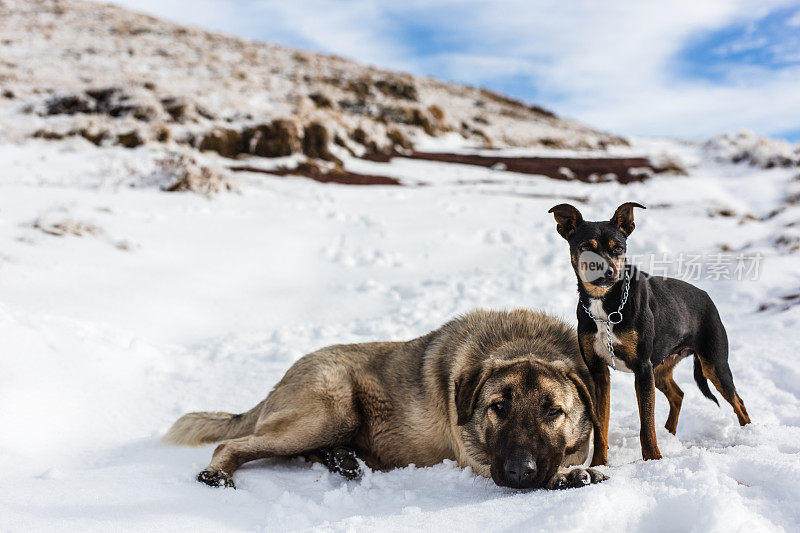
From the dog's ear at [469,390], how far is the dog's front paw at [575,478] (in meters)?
0.65

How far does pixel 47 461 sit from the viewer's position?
3.62 metres

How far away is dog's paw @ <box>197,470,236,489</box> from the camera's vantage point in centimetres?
324

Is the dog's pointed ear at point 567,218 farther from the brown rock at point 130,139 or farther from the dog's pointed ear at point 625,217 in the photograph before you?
the brown rock at point 130,139

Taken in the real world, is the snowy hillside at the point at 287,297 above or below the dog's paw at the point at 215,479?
above

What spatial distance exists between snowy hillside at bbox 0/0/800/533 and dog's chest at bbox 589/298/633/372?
1.90 feet

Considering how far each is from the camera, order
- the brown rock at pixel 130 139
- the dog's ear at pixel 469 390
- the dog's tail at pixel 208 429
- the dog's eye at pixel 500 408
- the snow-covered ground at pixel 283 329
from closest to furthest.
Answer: the snow-covered ground at pixel 283 329 < the dog's eye at pixel 500 408 < the dog's ear at pixel 469 390 < the dog's tail at pixel 208 429 < the brown rock at pixel 130 139

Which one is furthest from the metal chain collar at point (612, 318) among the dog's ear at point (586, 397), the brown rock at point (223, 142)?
the brown rock at point (223, 142)

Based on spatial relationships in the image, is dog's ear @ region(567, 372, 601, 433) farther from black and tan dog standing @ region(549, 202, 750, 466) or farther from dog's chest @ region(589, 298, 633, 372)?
dog's chest @ region(589, 298, 633, 372)

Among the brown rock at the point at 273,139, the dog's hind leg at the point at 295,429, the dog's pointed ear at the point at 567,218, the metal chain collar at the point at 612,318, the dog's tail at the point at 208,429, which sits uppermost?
the brown rock at the point at 273,139

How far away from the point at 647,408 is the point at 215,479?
8.40 feet

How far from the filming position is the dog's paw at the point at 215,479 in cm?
324

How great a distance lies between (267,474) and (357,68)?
43514mm

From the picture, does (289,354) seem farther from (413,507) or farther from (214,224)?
(214,224)

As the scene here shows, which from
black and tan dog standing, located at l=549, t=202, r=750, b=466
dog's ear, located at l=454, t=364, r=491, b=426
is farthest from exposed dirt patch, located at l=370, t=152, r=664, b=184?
dog's ear, located at l=454, t=364, r=491, b=426
